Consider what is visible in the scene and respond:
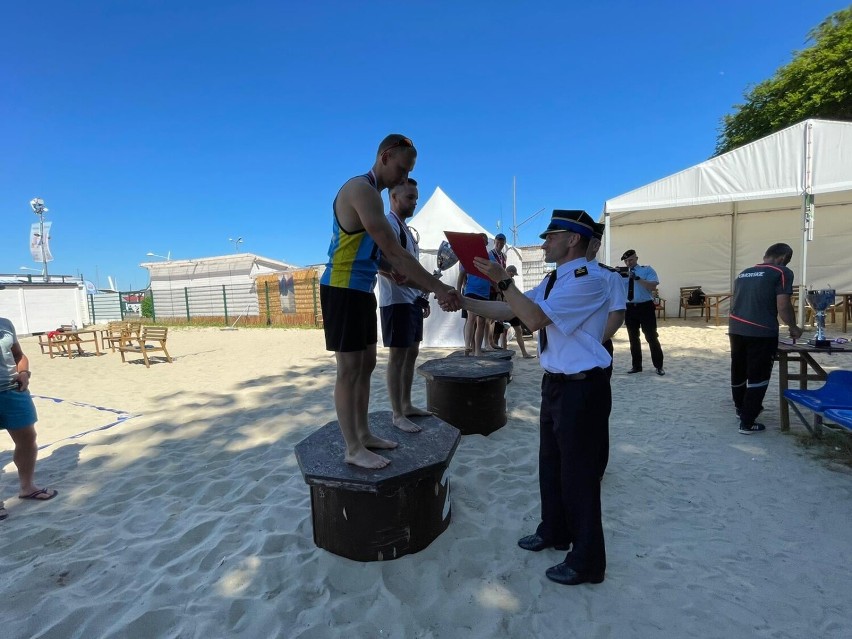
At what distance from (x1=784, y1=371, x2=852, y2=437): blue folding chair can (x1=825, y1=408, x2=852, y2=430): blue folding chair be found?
0.39 feet

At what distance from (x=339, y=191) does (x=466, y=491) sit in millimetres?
2304

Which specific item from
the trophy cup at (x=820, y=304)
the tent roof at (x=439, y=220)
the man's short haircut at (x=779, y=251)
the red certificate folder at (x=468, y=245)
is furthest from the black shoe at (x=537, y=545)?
the tent roof at (x=439, y=220)

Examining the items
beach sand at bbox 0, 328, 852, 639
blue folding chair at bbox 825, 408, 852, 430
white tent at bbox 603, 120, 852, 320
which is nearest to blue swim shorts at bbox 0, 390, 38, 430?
beach sand at bbox 0, 328, 852, 639

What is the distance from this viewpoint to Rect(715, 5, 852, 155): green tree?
1584 centimetres

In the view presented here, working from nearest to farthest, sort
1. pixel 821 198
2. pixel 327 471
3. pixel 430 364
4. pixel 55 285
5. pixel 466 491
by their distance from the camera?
pixel 327 471 → pixel 466 491 → pixel 430 364 → pixel 821 198 → pixel 55 285

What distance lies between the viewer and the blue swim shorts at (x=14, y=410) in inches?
127

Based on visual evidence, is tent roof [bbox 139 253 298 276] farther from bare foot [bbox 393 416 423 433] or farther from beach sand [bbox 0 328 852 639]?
bare foot [bbox 393 416 423 433]

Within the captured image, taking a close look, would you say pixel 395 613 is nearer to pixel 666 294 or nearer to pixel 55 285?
pixel 666 294

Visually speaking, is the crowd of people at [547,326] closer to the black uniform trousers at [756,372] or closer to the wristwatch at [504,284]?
the wristwatch at [504,284]

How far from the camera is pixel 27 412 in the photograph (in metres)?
3.34

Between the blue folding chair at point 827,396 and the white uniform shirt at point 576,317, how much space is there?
2914 millimetres

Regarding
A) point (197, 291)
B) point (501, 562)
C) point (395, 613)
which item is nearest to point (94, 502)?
point (395, 613)

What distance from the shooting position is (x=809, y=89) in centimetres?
1642

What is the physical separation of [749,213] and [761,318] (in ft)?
42.8
